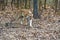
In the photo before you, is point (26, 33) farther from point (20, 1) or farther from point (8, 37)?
point (20, 1)

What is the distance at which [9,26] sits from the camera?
9516 millimetres

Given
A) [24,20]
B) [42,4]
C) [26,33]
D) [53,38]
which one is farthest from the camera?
[42,4]

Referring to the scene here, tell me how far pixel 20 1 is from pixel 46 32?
9.99 m

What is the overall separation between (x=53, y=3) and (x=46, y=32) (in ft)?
33.1

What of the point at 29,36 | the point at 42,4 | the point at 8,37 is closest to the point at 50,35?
the point at 29,36

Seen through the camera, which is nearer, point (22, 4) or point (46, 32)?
point (46, 32)

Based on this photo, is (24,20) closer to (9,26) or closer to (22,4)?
(9,26)

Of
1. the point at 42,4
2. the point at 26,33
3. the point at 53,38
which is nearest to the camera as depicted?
the point at 53,38

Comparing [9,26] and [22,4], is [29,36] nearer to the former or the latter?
[9,26]

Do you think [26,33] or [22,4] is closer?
[26,33]

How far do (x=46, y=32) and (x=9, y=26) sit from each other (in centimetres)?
215

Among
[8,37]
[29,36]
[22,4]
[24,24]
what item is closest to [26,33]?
[29,36]

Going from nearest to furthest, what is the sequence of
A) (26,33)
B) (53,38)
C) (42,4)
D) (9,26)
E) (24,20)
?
(53,38) < (26,33) < (9,26) < (24,20) < (42,4)

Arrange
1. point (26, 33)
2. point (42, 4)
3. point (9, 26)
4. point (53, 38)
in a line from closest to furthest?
point (53, 38)
point (26, 33)
point (9, 26)
point (42, 4)
